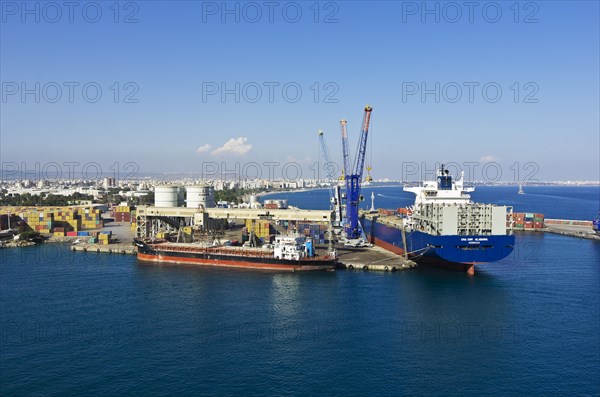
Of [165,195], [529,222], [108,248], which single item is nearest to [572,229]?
[529,222]

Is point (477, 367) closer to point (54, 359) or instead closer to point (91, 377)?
point (91, 377)

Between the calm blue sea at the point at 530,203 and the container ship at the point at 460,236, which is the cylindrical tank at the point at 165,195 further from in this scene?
the calm blue sea at the point at 530,203

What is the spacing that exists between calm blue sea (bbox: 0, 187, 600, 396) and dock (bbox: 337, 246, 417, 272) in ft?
3.89

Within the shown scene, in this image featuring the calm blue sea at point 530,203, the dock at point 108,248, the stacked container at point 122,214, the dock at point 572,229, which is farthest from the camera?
the calm blue sea at point 530,203

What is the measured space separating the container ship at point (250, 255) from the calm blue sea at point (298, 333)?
1.15m

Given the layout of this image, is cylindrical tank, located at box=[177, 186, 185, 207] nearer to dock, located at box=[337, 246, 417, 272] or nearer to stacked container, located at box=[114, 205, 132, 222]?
dock, located at box=[337, 246, 417, 272]

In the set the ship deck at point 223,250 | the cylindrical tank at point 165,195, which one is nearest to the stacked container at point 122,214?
the cylindrical tank at point 165,195

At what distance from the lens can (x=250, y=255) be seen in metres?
26.1

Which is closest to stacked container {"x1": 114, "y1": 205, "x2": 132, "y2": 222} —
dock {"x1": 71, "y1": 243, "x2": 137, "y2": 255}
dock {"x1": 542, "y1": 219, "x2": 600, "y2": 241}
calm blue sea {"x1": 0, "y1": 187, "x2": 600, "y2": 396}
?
dock {"x1": 71, "y1": 243, "x2": 137, "y2": 255}

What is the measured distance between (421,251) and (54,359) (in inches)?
739

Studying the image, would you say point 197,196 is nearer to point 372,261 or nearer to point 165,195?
point 165,195

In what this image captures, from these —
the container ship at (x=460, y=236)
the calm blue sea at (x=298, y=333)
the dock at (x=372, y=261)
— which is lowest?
the calm blue sea at (x=298, y=333)

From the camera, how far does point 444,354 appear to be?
13523 millimetres

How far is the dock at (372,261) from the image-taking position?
25.4m
